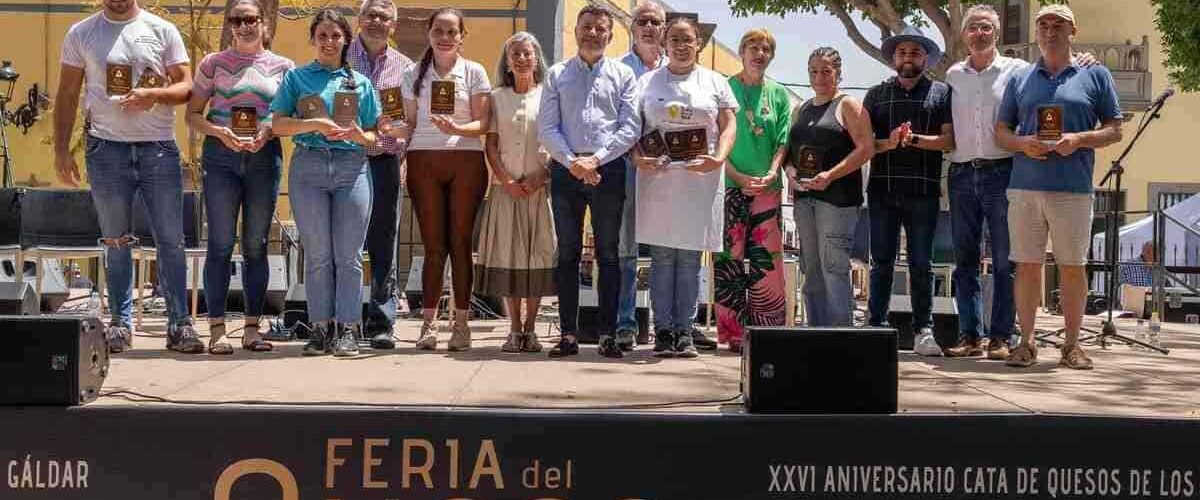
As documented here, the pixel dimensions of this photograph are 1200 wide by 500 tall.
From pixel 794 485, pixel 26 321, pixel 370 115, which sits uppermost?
pixel 370 115

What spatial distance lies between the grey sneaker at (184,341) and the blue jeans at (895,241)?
10.6ft

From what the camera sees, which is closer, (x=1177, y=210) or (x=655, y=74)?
(x=655, y=74)

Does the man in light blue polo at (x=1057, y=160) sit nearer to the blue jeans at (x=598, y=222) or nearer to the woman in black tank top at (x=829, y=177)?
the woman in black tank top at (x=829, y=177)

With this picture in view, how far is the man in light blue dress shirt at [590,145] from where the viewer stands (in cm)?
623

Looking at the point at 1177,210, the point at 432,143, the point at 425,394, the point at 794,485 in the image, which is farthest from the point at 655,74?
the point at 1177,210

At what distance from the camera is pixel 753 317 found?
6781mm

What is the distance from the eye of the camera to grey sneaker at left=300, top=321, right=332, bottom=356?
611 centimetres

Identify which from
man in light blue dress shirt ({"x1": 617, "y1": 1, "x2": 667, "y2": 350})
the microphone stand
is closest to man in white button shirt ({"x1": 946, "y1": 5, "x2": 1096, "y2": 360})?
the microphone stand

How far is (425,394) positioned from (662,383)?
975mm

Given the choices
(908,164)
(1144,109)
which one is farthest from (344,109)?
(1144,109)

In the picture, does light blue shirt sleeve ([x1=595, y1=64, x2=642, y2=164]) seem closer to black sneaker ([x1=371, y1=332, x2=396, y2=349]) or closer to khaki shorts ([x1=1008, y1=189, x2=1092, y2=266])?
black sneaker ([x1=371, y1=332, x2=396, y2=349])

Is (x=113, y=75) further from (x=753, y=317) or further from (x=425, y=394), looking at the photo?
(x=753, y=317)

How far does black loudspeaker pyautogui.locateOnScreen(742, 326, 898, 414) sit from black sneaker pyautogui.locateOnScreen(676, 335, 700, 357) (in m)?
2.16

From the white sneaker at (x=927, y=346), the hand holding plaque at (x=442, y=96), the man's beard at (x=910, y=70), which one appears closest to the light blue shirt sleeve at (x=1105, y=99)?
the man's beard at (x=910, y=70)
